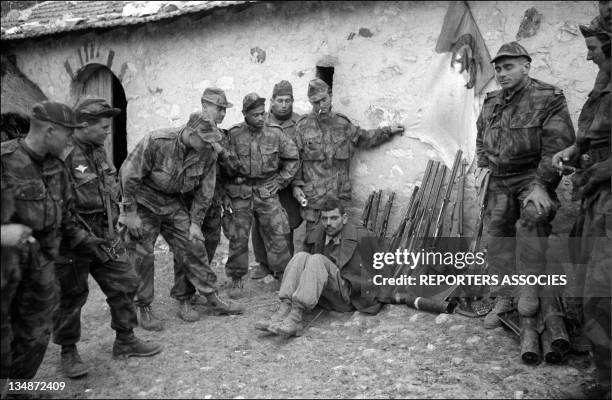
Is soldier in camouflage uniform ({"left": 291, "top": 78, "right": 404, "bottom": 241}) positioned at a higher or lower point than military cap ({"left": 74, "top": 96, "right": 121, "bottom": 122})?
lower

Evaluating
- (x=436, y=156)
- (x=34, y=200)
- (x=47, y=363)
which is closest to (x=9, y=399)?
(x=47, y=363)

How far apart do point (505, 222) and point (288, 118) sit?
2.78 m

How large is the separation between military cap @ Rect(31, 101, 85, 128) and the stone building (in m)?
3.86

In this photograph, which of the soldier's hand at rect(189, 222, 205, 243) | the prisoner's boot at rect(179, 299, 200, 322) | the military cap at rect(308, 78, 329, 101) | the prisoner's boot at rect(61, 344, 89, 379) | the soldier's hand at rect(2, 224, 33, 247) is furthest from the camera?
the military cap at rect(308, 78, 329, 101)

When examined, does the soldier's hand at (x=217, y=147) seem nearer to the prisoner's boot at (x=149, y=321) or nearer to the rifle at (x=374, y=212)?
the prisoner's boot at (x=149, y=321)

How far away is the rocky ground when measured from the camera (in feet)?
13.0

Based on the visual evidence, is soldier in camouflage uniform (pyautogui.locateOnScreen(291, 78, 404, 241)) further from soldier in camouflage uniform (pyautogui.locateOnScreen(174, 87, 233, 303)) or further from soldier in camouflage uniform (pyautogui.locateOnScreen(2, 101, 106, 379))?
soldier in camouflage uniform (pyautogui.locateOnScreen(2, 101, 106, 379))

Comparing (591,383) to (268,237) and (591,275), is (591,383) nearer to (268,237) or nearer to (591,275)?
(591,275)

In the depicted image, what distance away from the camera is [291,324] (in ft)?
16.1

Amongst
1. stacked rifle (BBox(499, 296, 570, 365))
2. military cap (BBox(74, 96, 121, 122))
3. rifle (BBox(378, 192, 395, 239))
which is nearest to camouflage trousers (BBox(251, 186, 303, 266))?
rifle (BBox(378, 192, 395, 239))

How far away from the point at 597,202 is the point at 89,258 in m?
3.41

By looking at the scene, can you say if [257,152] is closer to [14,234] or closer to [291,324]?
[291,324]

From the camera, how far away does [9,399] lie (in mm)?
3814

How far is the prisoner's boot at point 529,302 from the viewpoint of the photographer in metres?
4.39
